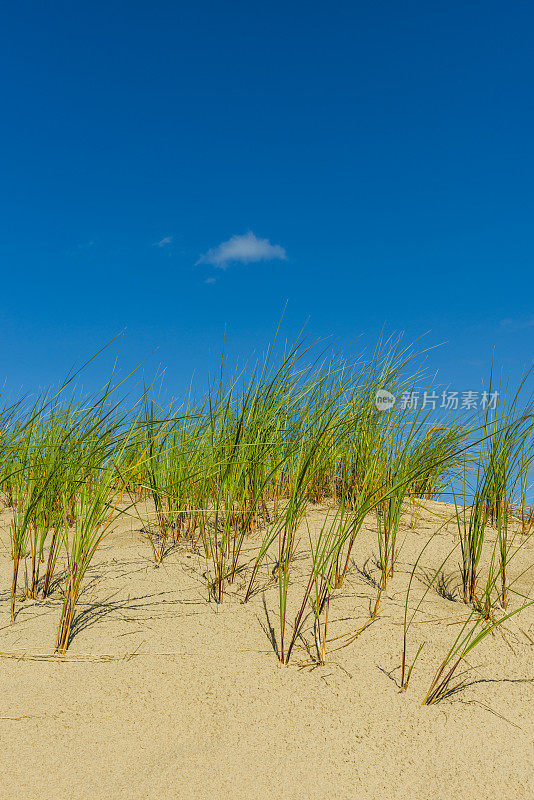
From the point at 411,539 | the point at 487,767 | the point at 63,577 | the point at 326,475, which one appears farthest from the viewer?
the point at 326,475

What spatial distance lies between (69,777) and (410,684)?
0.94 meters

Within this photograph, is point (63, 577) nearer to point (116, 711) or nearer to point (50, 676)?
point (50, 676)

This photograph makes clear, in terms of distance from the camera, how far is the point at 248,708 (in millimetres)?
1429

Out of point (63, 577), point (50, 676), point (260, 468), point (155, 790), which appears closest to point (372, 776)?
point (155, 790)

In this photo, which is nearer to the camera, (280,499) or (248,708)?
(248,708)

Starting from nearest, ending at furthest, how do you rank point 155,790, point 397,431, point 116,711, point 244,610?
point 155,790 < point 116,711 < point 244,610 < point 397,431

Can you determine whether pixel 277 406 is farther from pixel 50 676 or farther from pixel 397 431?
pixel 50 676

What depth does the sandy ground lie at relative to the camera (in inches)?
47.9

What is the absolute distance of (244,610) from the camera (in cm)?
190

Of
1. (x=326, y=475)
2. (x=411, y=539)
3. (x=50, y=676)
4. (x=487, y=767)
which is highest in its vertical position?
(x=326, y=475)

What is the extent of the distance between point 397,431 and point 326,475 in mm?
515

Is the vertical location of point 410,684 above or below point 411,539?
below

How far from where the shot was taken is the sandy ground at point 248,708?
1.22 m

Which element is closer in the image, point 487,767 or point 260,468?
point 487,767
